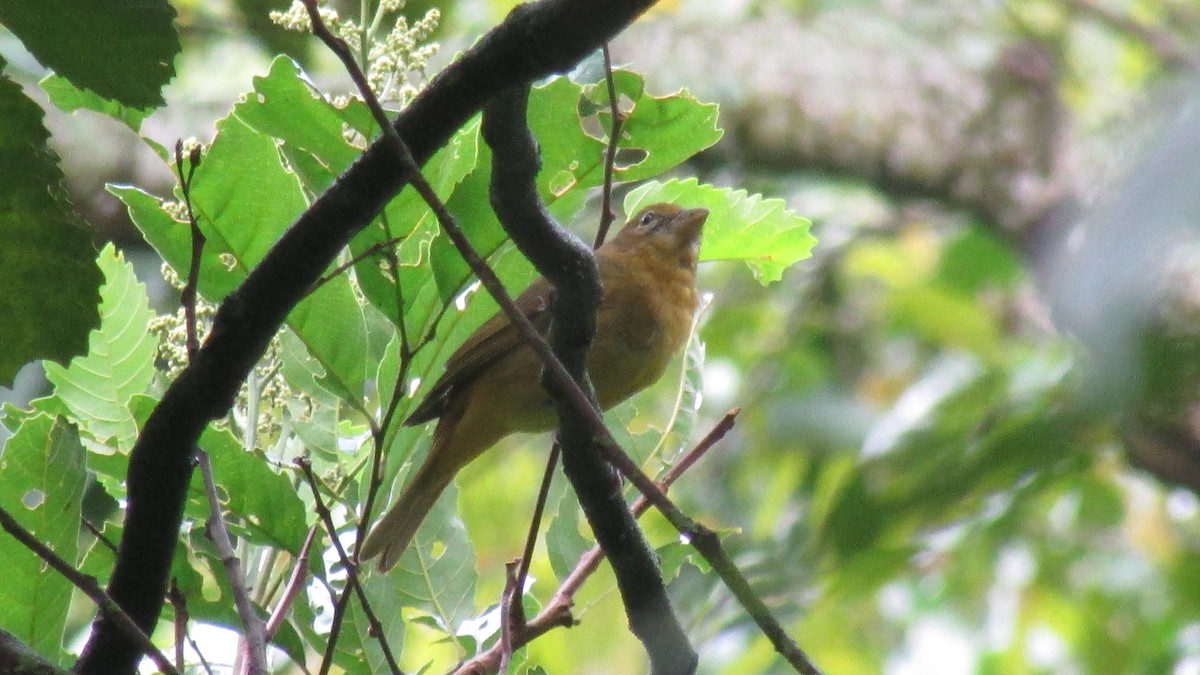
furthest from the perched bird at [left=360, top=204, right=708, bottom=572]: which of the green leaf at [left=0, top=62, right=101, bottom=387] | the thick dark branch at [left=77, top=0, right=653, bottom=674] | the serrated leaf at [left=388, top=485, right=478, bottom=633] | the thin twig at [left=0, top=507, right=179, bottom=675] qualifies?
the green leaf at [left=0, top=62, right=101, bottom=387]

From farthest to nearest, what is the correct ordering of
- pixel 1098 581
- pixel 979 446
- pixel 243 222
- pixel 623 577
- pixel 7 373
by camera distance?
pixel 1098 581
pixel 243 222
pixel 623 577
pixel 7 373
pixel 979 446

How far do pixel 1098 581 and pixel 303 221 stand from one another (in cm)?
567

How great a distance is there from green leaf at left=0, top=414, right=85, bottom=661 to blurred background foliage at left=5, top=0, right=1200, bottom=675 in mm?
970

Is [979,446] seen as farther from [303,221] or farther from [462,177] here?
[462,177]

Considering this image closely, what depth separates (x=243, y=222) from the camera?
7.11 ft

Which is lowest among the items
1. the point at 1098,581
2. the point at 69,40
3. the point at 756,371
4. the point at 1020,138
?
the point at 1098,581

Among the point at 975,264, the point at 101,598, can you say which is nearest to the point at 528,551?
the point at 101,598

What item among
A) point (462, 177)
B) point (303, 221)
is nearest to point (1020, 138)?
point (462, 177)

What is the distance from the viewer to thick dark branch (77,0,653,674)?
156 cm

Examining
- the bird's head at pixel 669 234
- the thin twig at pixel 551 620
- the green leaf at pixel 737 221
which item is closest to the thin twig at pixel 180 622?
the thin twig at pixel 551 620

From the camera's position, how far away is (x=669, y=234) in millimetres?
3912

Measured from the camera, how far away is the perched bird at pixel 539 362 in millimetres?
3314

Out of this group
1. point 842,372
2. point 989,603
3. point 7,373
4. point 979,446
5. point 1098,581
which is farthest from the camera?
point 842,372

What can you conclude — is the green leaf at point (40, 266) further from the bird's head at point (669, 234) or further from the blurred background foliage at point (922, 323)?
the bird's head at point (669, 234)
